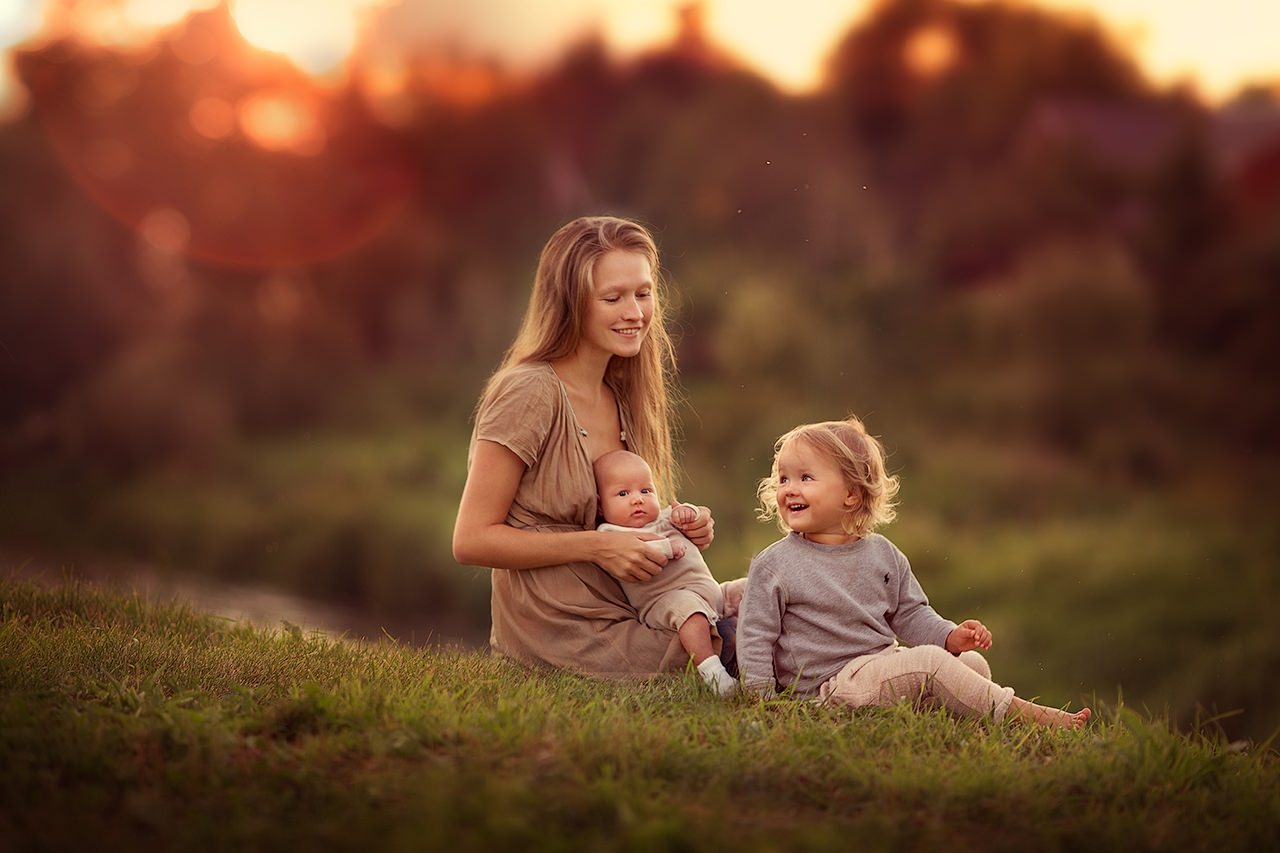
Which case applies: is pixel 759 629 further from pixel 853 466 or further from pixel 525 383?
pixel 525 383

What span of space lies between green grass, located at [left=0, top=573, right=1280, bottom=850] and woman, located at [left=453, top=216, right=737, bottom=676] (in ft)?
1.27

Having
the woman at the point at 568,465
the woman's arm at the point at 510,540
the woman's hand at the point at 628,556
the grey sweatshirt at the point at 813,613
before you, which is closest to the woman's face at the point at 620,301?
the woman at the point at 568,465

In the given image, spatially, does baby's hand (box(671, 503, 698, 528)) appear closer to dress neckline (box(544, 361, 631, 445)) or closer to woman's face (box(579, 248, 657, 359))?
dress neckline (box(544, 361, 631, 445))

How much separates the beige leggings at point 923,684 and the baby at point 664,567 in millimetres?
482

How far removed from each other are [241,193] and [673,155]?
10766 mm

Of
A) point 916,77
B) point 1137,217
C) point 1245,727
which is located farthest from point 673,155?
point 1245,727

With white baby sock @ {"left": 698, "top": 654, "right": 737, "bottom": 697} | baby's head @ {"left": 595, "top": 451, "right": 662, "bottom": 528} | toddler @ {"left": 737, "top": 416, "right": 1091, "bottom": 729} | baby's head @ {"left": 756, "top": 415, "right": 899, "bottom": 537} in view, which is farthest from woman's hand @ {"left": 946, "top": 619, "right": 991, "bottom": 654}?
baby's head @ {"left": 595, "top": 451, "right": 662, "bottom": 528}

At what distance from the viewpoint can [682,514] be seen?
5.23m

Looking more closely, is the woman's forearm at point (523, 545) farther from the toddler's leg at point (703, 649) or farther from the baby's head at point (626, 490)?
the toddler's leg at point (703, 649)

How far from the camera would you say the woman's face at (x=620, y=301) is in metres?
5.41

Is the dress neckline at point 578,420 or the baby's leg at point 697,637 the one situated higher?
the dress neckline at point 578,420

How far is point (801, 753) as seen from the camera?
414 cm

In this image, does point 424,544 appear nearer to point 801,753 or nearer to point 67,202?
point 67,202

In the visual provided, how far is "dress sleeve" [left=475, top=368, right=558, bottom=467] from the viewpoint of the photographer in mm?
5188
